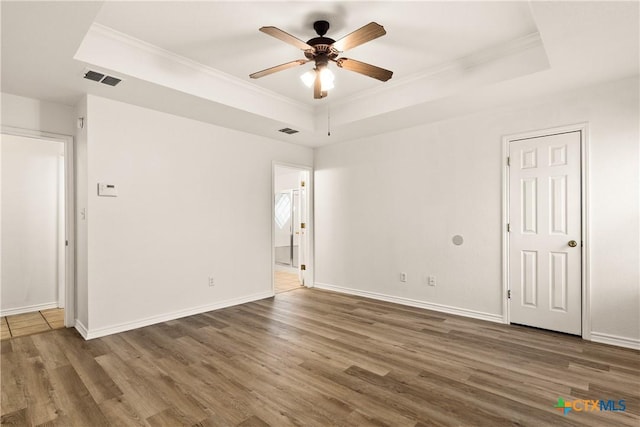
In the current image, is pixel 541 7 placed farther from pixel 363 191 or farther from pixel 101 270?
pixel 101 270

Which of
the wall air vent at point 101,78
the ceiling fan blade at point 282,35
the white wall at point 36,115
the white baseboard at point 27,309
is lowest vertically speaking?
the white baseboard at point 27,309

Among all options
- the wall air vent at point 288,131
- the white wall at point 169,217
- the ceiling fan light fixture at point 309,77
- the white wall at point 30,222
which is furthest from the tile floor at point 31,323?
the ceiling fan light fixture at point 309,77

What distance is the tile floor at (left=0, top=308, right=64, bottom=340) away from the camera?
3549mm

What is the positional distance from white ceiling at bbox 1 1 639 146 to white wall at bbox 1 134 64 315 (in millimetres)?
1488

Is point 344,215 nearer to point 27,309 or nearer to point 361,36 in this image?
point 361,36

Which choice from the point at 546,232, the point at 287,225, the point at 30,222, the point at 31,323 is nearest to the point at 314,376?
the point at 546,232

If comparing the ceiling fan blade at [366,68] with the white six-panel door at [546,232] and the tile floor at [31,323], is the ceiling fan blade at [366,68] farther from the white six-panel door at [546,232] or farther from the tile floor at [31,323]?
the tile floor at [31,323]

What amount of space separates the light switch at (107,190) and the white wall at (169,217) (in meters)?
0.05

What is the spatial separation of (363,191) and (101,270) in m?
3.64

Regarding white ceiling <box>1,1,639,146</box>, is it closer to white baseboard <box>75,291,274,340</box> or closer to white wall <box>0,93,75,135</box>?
white wall <box>0,93,75,135</box>

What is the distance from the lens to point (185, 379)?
247 centimetres

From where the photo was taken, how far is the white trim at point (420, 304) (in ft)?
12.8

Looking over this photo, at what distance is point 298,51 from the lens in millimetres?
3141

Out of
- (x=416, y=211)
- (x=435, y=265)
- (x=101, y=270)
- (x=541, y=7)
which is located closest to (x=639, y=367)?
(x=435, y=265)
